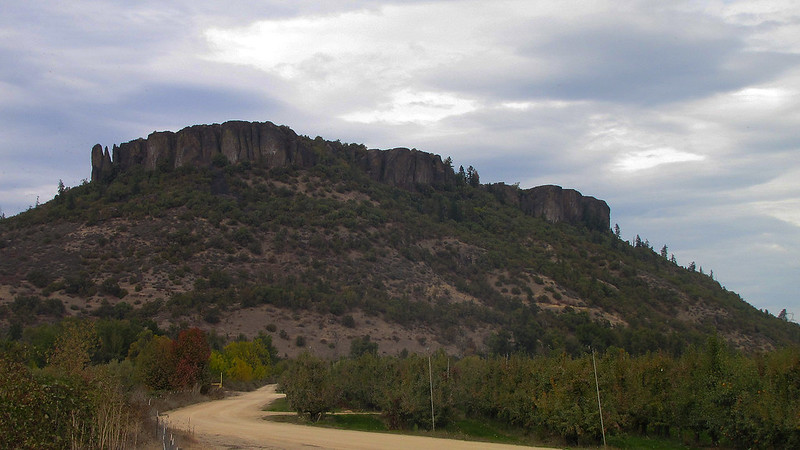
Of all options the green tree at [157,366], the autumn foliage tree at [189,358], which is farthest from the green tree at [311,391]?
the green tree at [157,366]

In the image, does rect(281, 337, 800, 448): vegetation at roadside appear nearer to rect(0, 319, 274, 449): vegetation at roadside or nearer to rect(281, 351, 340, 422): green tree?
rect(281, 351, 340, 422): green tree

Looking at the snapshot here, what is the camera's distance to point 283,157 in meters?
114

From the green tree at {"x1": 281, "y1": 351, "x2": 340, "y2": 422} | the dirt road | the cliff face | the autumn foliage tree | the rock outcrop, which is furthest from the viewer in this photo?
the rock outcrop

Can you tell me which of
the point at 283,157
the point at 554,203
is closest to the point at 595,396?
the point at 283,157

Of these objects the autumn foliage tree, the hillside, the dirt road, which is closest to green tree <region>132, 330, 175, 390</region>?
the autumn foliage tree

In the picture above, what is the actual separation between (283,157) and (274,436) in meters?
90.3

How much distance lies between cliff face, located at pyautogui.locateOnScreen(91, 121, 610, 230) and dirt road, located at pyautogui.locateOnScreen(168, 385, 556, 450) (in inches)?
3083

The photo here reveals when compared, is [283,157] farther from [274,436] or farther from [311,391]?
[274,436]

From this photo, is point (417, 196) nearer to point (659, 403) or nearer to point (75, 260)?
point (75, 260)

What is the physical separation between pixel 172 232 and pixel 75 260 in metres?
11.7

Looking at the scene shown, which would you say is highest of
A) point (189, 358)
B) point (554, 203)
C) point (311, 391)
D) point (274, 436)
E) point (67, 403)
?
point (554, 203)

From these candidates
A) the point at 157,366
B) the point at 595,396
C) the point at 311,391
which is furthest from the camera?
the point at 157,366

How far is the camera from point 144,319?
221 feet

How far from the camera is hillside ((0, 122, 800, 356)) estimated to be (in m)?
73.2
